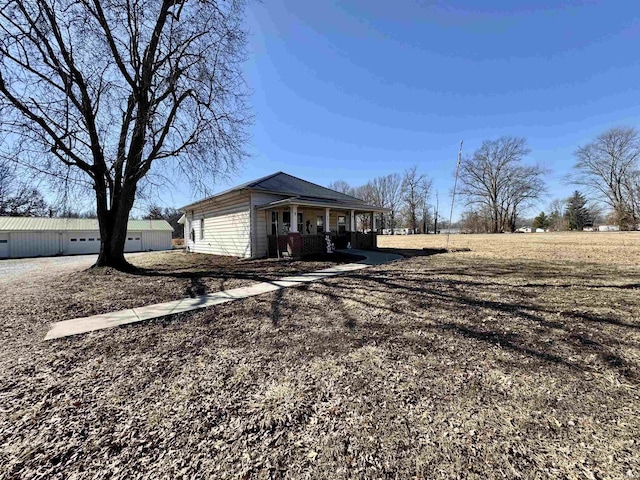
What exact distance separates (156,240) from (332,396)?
31079 millimetres

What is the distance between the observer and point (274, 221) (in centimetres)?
1421

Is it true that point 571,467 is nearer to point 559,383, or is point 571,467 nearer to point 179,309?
point 559,383

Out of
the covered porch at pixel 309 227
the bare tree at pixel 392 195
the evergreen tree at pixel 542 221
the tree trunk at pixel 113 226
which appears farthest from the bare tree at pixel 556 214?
the tree trunk at pixel 113 226

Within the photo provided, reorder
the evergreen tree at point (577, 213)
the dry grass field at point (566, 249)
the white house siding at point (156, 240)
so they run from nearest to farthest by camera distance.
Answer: the dry grass field at point (566, 249) < the white house siding at point (156, 240) < the evergreen tree at point (577, 213)

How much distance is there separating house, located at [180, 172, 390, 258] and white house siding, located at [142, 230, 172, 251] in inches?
485

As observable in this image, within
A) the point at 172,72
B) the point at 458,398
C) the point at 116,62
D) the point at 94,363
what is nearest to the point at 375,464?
the point at 458,398

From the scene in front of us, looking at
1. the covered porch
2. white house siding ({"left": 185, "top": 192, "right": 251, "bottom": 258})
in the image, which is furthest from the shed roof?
the covered porch

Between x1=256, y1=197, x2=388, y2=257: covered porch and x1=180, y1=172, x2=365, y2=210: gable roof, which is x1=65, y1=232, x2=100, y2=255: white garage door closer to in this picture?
x1=180, y1=172, x2=365, y2=210: gable roof

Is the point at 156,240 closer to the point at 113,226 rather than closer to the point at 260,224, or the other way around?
the point at 113,226

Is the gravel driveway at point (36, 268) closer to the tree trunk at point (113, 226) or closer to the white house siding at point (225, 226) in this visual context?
the tree trunk at point (113, 226)

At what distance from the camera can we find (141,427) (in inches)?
81.7

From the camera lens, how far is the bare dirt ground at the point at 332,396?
5.70 feet

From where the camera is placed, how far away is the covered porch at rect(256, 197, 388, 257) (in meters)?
12.5

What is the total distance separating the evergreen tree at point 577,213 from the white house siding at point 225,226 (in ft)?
224
